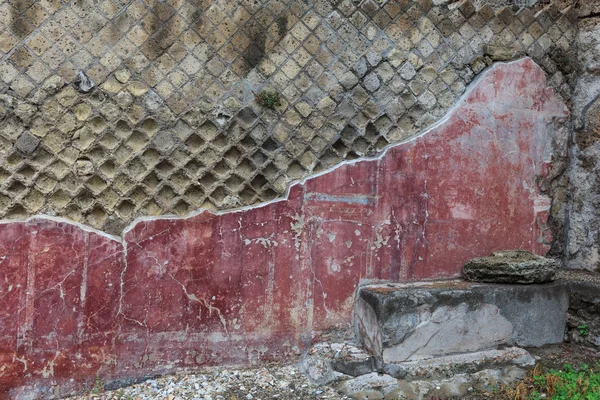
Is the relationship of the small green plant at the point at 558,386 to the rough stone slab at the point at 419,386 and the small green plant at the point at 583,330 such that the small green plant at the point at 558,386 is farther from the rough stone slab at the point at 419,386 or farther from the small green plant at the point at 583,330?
the small green plant at the point at 583,330

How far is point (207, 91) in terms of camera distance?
3072mm

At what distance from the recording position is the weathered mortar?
2.80 metres

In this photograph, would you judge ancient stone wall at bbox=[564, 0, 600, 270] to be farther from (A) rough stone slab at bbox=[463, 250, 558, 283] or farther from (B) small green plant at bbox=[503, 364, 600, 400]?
(B) small green plant at bbox=[503, 364, 600, 400]

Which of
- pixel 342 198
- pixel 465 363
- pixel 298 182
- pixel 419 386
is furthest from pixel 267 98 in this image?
pixel 465 363

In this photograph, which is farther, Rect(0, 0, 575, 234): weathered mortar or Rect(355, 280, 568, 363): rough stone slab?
Rect(355, 280, 568, 363): rough stone slab

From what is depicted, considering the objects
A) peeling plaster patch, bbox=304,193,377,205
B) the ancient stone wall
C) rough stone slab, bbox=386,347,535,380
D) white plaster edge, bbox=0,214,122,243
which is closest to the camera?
white plaster edge, bbox=0,214,122,243

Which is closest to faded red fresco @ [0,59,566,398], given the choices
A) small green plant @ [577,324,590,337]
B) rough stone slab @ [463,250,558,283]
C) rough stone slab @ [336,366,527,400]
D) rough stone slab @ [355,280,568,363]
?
rough stone slab @ [463,250,558,283]

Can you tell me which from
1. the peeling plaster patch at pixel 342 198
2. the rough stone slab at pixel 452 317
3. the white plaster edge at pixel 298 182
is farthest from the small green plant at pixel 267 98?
the rough stone slab at pixel 452 317

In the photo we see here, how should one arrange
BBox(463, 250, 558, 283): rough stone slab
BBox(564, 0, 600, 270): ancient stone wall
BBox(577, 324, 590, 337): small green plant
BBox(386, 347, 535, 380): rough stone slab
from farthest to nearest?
BBox(564, 0, 600, 270): ancient stone wall < BBox(577, 324, 590, 337): small green plant < BBox(463, 250, 558, 283): rough stone slab < BBox(386, 347, 535, 380): rough stone slab

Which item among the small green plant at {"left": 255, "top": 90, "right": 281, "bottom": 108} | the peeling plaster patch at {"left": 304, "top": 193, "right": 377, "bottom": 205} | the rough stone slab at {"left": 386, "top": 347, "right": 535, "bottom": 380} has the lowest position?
the rough stone slab at {"left": 386, "top": 347, "right": 535, "bottom": 380}

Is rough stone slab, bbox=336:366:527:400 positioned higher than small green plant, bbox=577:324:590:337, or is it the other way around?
small green plant, bbox=577:324:590:337

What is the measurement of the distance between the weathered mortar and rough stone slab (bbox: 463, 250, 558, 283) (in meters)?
1.01

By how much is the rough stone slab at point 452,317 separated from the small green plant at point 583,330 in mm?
158

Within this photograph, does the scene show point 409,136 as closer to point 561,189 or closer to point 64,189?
point 561,189
